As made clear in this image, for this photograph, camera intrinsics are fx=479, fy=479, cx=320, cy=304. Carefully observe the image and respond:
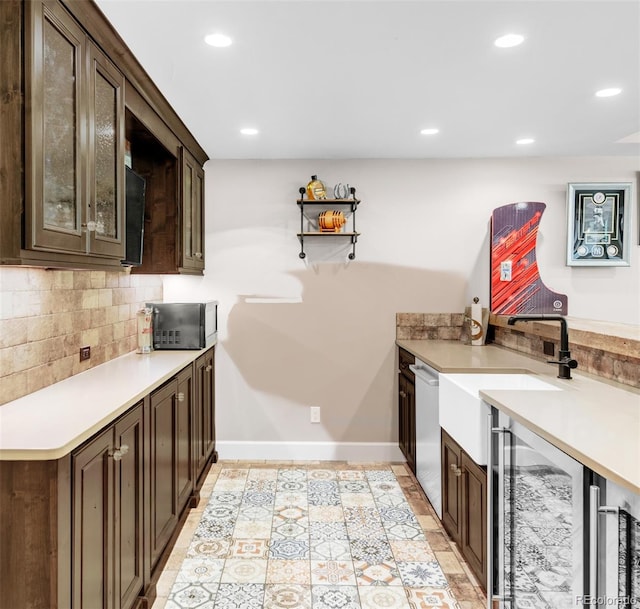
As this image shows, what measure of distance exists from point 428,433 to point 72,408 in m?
1.99

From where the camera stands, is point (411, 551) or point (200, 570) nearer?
point (200, 570)

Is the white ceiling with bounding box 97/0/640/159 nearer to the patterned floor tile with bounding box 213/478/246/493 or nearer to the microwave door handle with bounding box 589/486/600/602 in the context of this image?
the microwave door handle with bounding box 589/486/600/602

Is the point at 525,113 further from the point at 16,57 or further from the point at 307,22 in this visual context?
the point at 16,57

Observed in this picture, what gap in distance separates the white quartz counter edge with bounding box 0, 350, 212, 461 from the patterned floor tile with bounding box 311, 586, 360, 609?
47.4 inches

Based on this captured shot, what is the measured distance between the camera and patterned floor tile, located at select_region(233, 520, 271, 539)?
271 centimetres

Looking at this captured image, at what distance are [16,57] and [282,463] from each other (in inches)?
125

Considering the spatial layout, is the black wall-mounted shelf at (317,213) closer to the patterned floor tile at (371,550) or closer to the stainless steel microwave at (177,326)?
the stainless steel microwave at (177,326)

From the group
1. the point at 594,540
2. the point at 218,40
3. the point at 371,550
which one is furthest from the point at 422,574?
the point at 218,40

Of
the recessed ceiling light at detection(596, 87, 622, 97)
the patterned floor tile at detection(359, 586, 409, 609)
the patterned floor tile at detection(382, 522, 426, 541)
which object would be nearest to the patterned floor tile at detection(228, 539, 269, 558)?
the patterned floor tile at detection(359, 586, 409, 609)

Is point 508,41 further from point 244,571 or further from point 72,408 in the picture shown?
point 244,571

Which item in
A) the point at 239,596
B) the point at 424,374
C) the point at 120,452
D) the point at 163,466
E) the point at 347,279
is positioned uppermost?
the point at 347,279

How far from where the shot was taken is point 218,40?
2014mm

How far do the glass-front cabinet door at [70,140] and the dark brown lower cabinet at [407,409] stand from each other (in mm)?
2166

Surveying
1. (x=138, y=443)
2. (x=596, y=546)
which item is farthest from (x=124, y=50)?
(x=596, y=546)
